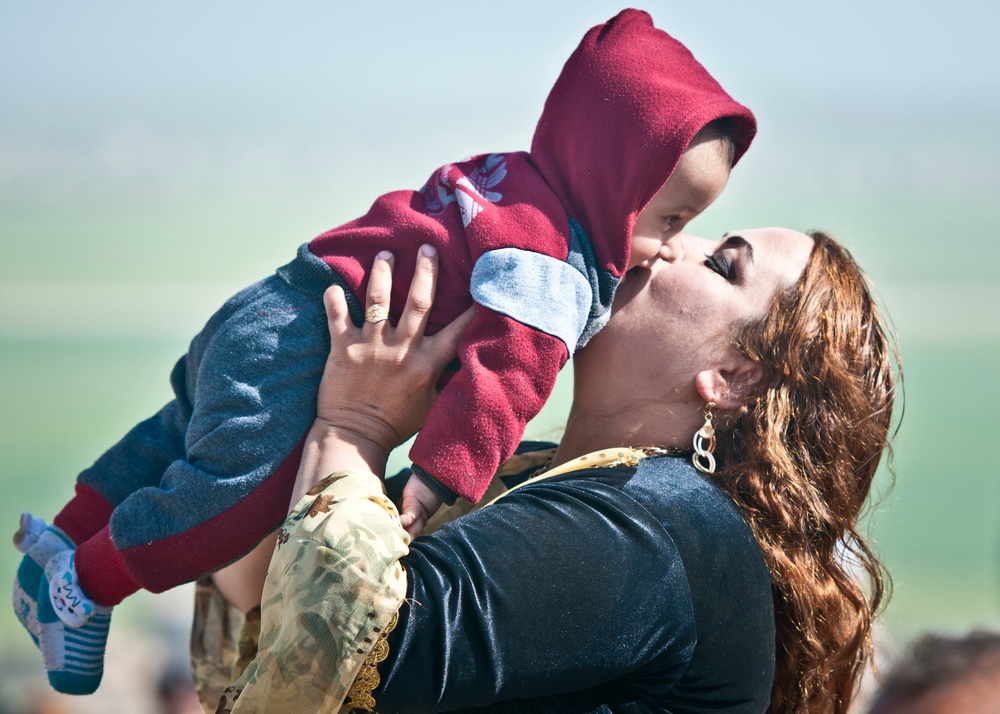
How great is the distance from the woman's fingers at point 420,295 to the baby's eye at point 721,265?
2.03 ft

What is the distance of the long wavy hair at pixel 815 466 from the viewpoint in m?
1.83

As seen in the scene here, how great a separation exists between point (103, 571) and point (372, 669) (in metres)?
0.74

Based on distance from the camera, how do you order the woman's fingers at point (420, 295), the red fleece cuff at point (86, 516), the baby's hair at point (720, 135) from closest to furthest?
the woman's fingers at point (420, 295)
the baby's hair at point (720, 135)
the red fleece cuff at point (86, 516)

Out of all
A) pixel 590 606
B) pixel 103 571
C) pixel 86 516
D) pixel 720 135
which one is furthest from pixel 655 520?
pixel 86 516

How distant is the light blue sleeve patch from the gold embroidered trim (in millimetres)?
578

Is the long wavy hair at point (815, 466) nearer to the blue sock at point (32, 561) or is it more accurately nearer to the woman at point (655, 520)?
the woman at point (655, 520)

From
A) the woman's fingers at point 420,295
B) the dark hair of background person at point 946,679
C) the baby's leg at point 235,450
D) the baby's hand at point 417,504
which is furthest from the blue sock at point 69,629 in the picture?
the dark hair of background person at point 946,679

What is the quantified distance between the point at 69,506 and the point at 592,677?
47.5 inches

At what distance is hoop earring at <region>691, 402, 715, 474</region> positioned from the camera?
188 centimetres

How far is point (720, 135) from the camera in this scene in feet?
6.57

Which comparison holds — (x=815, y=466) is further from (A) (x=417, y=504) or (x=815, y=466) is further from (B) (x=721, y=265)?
(A) (x=417, y=504)

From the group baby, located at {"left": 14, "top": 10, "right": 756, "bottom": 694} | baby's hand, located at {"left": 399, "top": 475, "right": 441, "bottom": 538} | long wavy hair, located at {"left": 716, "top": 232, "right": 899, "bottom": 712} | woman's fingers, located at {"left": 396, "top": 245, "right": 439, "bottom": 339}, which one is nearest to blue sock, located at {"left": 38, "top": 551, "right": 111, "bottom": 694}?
baby, located at {"left": 14, "top": 10, "right": 756, "bottom": 694}

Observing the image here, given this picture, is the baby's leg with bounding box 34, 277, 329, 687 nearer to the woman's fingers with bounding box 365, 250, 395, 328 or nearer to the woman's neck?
the woman's fingers with bounding box 365, 250, 395, 328

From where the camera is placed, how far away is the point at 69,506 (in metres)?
2.09
